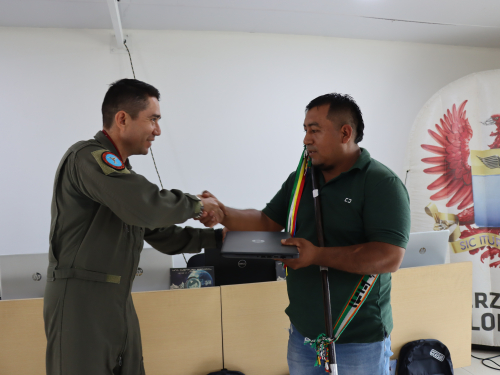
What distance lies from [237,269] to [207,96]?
1908 millimetres

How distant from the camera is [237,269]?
7.51 feet

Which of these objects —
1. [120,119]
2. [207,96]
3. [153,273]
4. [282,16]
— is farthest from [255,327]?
[282,16]

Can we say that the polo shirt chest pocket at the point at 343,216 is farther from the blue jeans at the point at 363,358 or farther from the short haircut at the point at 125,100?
the short haircut at the point at 125,100

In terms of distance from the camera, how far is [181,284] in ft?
7.08

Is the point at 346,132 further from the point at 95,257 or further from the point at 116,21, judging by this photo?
the point at 116,21

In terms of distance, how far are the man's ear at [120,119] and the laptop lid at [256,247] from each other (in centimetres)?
63

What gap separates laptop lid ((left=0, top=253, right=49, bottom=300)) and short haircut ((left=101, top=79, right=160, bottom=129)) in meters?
0.86

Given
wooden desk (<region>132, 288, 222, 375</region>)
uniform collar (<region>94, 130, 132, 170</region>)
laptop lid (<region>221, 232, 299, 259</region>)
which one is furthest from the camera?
wooden desk (<region>132, 288, 222, 375</region>)

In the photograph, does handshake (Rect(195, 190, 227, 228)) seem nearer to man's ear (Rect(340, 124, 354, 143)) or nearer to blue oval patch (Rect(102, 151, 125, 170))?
blue oval patch (Rect(102, 151, 125, 170))

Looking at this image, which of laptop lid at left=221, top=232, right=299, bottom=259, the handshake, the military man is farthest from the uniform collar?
laptop lid at left=221, top=232, right=299, bottom=259

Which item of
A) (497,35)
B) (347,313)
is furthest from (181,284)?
(497,35)

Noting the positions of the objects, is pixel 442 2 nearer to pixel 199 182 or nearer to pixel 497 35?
pixel 497 35

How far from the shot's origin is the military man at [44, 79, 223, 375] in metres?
1.36

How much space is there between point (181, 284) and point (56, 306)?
846 millimetres
